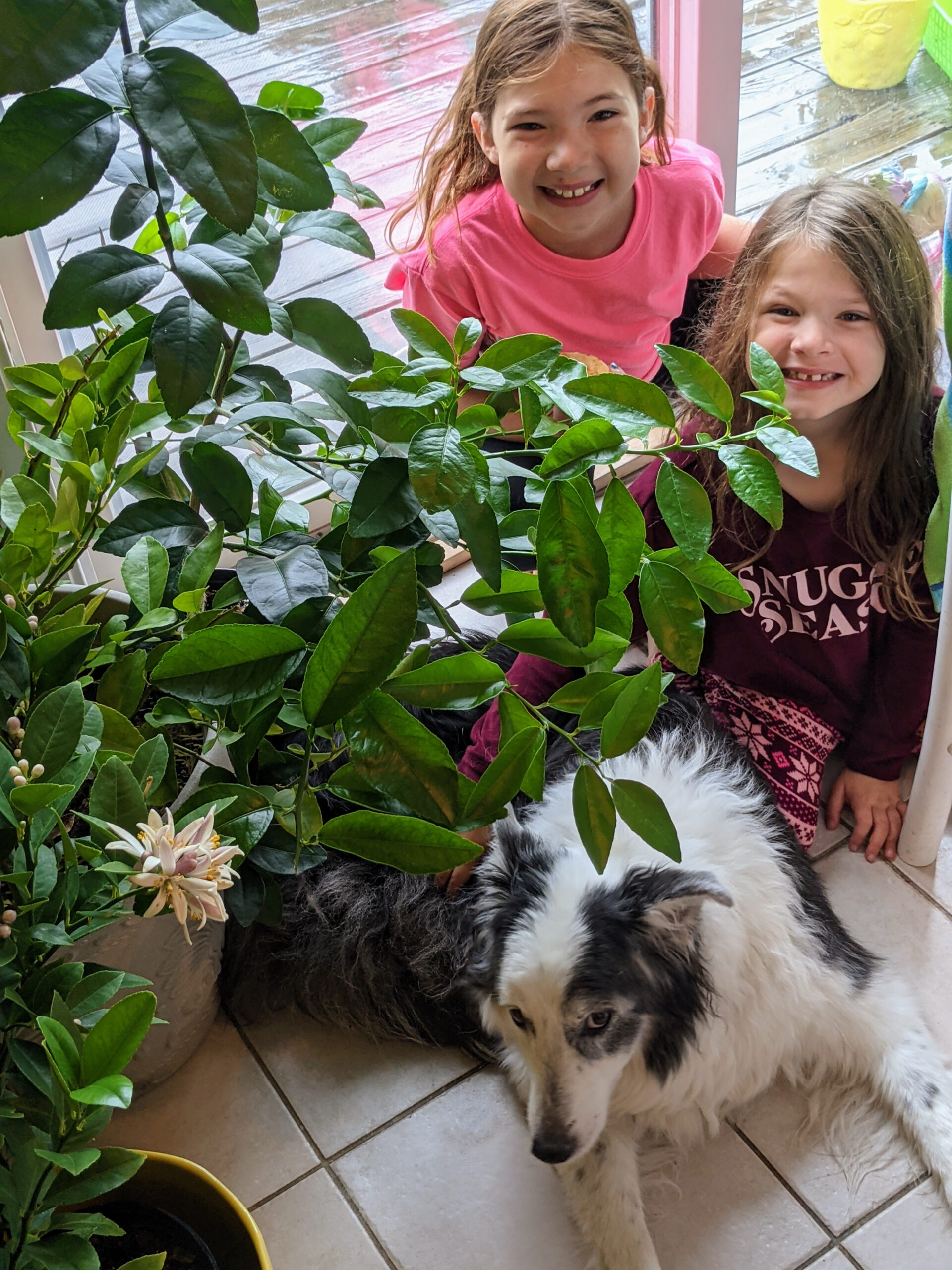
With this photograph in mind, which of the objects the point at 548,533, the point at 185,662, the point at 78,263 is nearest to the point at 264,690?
the point at 185,662

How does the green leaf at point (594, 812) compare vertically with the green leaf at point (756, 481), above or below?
below

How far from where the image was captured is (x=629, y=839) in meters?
1.32

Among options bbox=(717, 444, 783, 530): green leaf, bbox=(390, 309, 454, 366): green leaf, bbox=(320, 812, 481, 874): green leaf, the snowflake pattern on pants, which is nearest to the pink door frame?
the snowflake pattern on pants

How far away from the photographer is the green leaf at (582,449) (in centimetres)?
73

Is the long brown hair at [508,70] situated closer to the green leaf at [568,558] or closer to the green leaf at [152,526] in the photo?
the green leaf at [152,526]

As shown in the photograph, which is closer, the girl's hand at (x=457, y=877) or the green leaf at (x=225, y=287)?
the green leaf at (x=225, y=287)

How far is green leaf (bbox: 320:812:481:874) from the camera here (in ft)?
2.23

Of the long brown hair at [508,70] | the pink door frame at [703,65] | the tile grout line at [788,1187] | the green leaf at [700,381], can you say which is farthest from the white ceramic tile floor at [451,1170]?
the pink door frame at [703,65]

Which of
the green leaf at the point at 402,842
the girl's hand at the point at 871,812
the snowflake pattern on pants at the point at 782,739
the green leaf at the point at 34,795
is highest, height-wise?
the green leaf at the point at 34,795

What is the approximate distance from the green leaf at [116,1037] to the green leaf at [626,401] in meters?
0.45

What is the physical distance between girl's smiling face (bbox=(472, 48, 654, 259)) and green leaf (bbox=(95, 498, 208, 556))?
99 centimetres

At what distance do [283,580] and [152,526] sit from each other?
21 centimetres

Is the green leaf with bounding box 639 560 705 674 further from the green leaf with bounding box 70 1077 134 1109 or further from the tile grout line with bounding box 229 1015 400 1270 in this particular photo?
the tile grout line with bounding box 229 1015 400 1270

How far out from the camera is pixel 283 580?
2.64 feet
